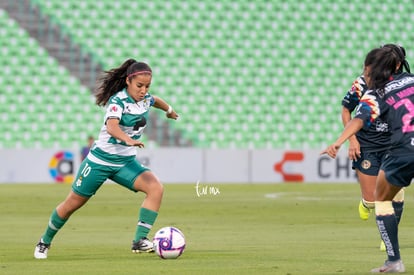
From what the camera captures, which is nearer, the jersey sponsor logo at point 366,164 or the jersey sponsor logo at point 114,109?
the jersey sponsor logo at point 114,109

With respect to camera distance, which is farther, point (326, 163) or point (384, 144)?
point (326, 163)

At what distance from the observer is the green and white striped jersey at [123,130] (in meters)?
9.68

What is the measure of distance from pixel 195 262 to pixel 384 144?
128 inches

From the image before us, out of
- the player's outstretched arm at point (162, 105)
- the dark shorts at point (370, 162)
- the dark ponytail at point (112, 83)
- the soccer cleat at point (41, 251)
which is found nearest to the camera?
the soccer cleat at point (41, 251)

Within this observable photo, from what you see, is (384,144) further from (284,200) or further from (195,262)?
(284,200)

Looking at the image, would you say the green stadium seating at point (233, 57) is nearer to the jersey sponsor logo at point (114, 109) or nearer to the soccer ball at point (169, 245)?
the jersey sponsor logo at point (114, 109)

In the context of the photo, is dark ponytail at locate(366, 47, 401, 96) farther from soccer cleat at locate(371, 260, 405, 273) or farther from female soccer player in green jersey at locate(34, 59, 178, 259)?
female soccer player in green jersey at locate(34, 59, 178, 259)

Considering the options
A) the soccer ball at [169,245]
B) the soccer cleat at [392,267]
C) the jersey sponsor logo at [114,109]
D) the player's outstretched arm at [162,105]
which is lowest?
the soccer ball at [169,245]

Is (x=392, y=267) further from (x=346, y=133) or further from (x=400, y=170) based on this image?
(x=346, y=133)

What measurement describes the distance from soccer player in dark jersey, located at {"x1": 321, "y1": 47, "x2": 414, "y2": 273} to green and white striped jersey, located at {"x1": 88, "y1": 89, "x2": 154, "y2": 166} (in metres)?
2.83

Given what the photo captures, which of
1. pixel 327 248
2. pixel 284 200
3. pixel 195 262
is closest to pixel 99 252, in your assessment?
pixel 195 262

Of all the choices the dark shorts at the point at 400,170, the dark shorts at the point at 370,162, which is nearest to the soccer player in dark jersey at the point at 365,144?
the dark shorts at the point at 370,162

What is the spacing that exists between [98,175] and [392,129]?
3.39 meters

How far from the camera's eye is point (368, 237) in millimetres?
11867
